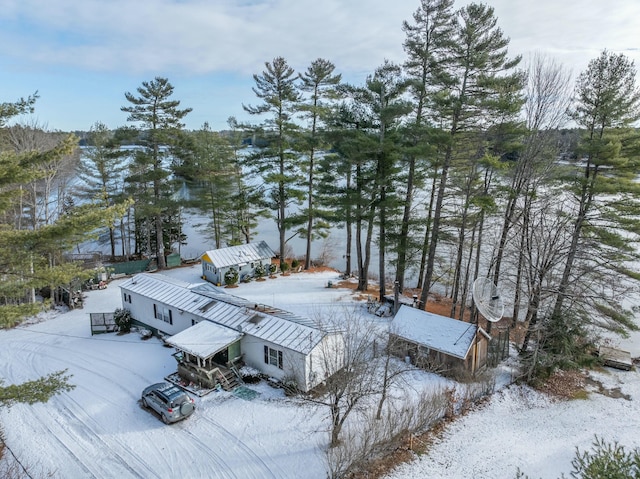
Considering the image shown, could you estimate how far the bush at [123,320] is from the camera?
62.1ft

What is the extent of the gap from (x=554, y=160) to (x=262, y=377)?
1546 cm

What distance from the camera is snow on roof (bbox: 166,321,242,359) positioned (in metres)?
14.6

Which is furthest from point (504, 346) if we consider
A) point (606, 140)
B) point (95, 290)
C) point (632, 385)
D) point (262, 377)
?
point (95, 290)

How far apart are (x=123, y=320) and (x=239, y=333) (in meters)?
7.32

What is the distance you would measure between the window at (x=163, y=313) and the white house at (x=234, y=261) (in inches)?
246

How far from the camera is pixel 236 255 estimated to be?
26.1 meters

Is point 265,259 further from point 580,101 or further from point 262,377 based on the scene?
point 580,101

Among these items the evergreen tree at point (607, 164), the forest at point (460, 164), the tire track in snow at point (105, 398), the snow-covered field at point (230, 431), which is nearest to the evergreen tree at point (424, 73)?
the forest at point (460, 164)

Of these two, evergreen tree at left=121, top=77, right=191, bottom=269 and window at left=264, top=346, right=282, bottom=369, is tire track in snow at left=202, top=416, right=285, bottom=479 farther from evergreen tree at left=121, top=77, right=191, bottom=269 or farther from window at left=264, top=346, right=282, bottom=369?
evergreen tree at left=121, top=77, right=191, bottom=269

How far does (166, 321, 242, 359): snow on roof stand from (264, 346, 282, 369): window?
1347mm

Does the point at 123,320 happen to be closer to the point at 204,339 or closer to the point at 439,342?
the point at 204,339

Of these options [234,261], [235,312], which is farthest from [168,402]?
[234,261]

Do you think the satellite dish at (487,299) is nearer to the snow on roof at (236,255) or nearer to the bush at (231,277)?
the bush at (231,277)

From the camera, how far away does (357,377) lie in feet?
35.3
